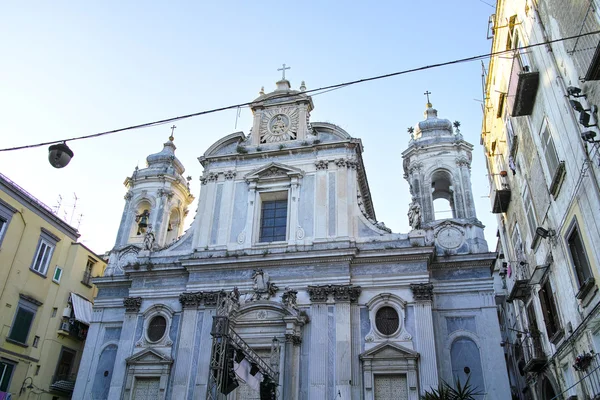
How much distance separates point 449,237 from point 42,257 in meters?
17.1

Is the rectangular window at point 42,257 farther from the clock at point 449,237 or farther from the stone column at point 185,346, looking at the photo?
the clock at point 449,237

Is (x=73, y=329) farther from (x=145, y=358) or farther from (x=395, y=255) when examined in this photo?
(x=395, y=255)

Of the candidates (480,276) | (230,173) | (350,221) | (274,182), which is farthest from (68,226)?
(480,276)

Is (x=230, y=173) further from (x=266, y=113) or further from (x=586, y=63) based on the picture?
(x=586, y=63)

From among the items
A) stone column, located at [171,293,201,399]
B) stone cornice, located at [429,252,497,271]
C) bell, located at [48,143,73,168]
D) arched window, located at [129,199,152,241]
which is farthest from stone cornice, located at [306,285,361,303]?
bell, located at [48,143,73,168]

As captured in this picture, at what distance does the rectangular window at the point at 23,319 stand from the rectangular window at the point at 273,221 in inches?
391

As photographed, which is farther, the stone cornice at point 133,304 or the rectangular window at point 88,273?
the rectangular window at point 88,273

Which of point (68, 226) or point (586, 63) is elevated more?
point (68, 226)

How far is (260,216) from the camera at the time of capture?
67.8 feet

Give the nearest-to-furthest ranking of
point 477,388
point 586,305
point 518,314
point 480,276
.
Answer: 1. point 586,305
2. point 477,388
3. point 480,276
4. point 518,314

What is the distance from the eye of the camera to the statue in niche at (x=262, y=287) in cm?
1798

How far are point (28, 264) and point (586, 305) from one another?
2019 cm

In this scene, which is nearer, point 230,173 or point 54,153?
point 54,153

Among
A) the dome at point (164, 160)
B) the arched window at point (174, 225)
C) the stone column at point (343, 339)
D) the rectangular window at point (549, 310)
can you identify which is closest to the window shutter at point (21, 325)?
the arched window at point (174, 225)
